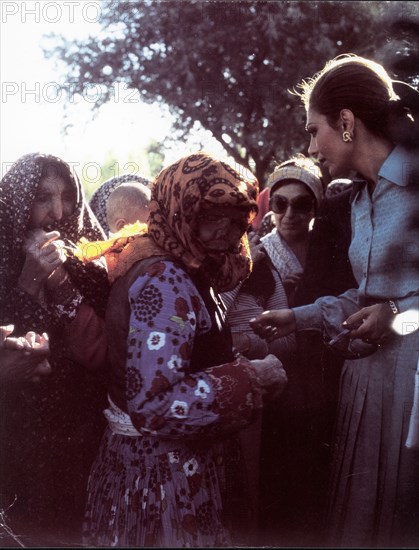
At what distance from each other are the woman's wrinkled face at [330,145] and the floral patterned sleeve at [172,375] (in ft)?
3.56

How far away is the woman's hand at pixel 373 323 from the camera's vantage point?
272 cm

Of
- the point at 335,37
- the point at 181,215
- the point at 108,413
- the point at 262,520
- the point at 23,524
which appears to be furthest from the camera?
the point at 335,37

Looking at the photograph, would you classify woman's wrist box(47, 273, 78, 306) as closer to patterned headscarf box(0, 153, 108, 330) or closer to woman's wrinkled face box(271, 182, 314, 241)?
patterned headscarf box(0, 153, 108, 330)

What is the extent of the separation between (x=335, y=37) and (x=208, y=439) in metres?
7.36

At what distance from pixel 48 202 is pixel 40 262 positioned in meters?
0.36

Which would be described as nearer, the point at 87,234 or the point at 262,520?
the point at 87,234

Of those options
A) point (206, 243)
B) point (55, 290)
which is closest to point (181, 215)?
point (206, 243)

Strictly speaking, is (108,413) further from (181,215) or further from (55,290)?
(181,215)

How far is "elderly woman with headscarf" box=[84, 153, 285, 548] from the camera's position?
202cm

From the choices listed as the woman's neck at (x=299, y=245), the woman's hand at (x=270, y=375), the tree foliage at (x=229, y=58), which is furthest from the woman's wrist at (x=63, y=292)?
the tree foliage at (x=229, y=58)

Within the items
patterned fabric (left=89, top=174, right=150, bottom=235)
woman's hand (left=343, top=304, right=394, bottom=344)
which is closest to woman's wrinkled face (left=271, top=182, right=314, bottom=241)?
patterned fabric (left=89, top=174, right=150, bottom=235)

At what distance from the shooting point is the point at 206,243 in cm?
225

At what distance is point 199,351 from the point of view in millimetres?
2189

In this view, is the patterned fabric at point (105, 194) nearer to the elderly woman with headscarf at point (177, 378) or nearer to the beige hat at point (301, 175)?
the beige hat at point (301, 175)
